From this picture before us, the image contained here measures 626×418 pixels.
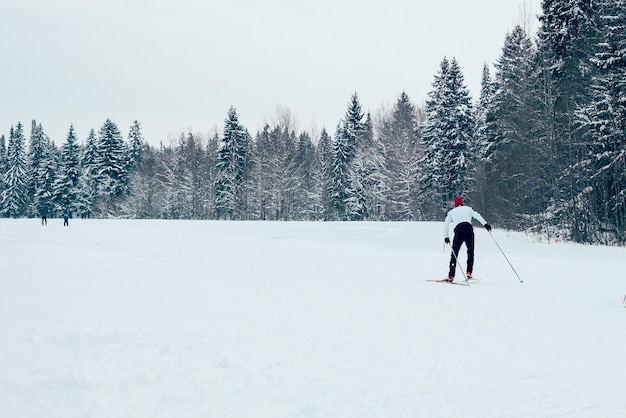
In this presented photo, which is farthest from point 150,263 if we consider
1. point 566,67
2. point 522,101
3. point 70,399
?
point 522,101

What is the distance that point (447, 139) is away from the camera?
43281 millimetres

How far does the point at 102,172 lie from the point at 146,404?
75.8 metres

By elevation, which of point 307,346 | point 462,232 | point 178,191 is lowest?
point 307,346

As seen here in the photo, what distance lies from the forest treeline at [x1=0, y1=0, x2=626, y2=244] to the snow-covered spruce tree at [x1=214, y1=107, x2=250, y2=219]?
0.60ft

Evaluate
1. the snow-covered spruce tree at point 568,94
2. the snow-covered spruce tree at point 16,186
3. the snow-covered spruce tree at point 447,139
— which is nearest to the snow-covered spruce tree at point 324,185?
the snow-covered spruce tree at point 447,139

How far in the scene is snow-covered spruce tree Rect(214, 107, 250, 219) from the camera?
62.5 meters

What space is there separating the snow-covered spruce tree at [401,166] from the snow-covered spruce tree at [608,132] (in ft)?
82.0

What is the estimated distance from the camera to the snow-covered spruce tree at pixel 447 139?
43125 mm

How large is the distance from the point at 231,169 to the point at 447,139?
29780 mm

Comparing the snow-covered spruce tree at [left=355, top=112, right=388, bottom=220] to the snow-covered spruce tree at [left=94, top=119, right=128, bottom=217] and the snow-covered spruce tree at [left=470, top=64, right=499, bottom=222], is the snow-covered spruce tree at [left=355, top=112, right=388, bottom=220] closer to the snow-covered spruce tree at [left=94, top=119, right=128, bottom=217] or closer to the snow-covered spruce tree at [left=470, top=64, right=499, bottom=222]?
the snow-covered spruce tree at [left=470, top=64, right=499, bottom=222]

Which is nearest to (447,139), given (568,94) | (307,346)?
(568,94)

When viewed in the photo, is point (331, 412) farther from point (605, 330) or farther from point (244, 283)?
point (244, 283)

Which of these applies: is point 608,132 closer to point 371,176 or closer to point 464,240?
point 464,240

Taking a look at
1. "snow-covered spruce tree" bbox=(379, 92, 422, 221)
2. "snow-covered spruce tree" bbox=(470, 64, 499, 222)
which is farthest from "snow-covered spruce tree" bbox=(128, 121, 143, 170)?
"snow-covered spruce tree" bbox=(470, 64, 499, 222)
